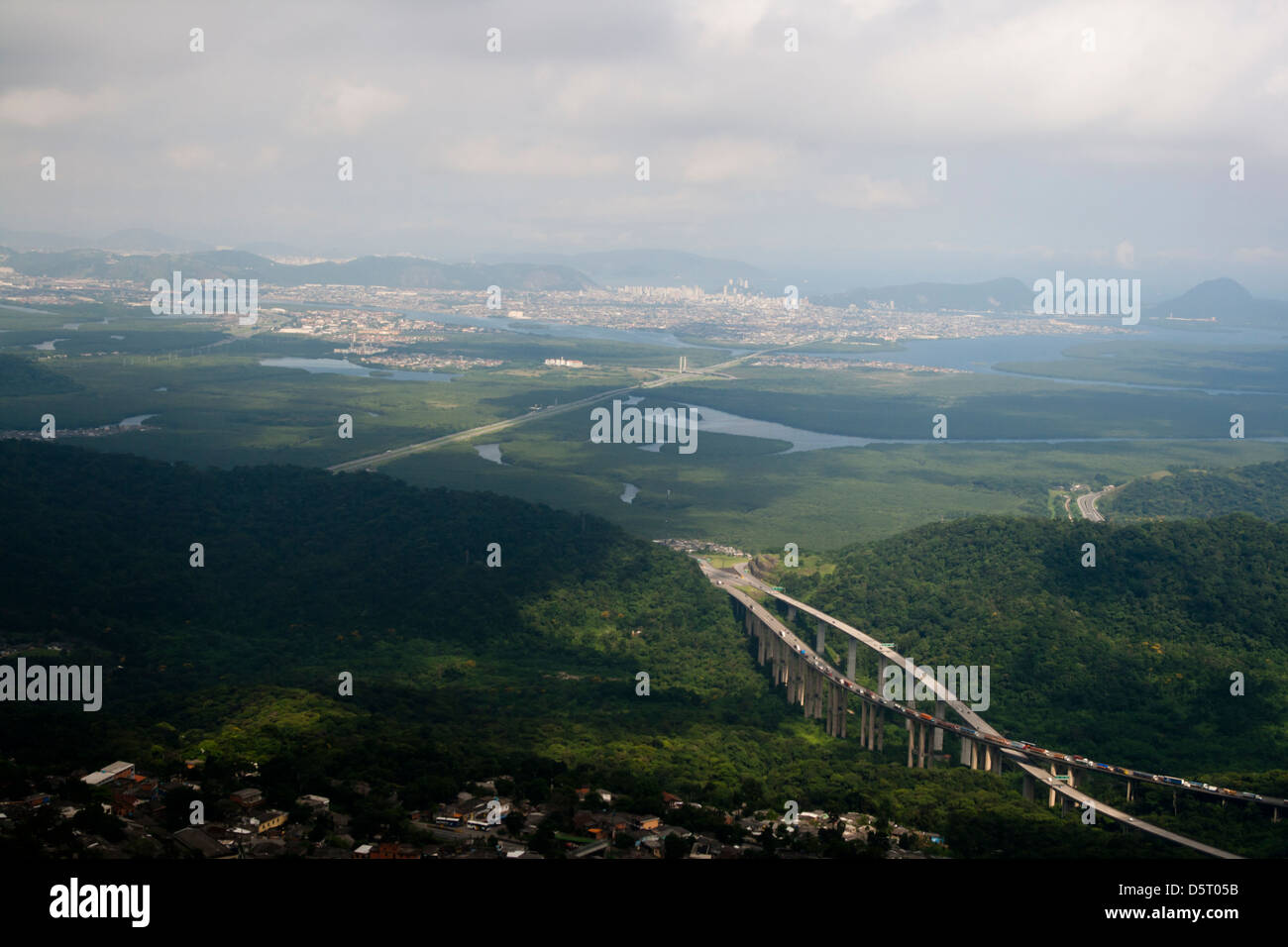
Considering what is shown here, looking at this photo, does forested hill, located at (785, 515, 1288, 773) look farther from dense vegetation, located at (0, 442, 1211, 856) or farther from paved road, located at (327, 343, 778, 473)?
paved road, located at (327, 343, 778, 473)

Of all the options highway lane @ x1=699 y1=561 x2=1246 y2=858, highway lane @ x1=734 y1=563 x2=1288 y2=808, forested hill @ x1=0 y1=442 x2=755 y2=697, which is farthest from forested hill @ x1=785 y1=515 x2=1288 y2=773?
forested hill @ x1=0 y1=442 x2=755 y2=697

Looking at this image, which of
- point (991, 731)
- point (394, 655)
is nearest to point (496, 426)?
point (394, 655)

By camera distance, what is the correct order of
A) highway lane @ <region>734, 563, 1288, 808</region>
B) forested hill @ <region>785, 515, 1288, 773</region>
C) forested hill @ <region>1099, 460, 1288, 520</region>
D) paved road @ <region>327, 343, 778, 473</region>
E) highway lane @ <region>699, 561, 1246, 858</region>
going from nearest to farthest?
highway lane @ <region>699, 561, 1246, 858</region>, highway lane @ <region>734, 563, 1288, 808</region>, forested hill @ <region>785, 515, 1288, 773</region>, forested hill @ <region>1099, 460, 1288, 520</region>, paved road @ <region>327, 343, 778, 473</region>

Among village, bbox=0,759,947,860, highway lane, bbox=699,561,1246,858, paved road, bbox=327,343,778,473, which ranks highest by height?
paved road, bbox=327,343,778,473

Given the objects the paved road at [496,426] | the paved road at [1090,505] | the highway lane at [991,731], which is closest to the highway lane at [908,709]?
the highway lane at [991,731]

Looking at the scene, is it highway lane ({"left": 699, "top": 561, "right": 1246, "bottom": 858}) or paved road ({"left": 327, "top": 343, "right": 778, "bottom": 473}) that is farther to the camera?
paved road ({"left": 327, "top": 343, "right": 778, "bottom": 473})

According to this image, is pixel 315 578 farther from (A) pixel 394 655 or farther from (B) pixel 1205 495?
(B) pixel 1205 495
